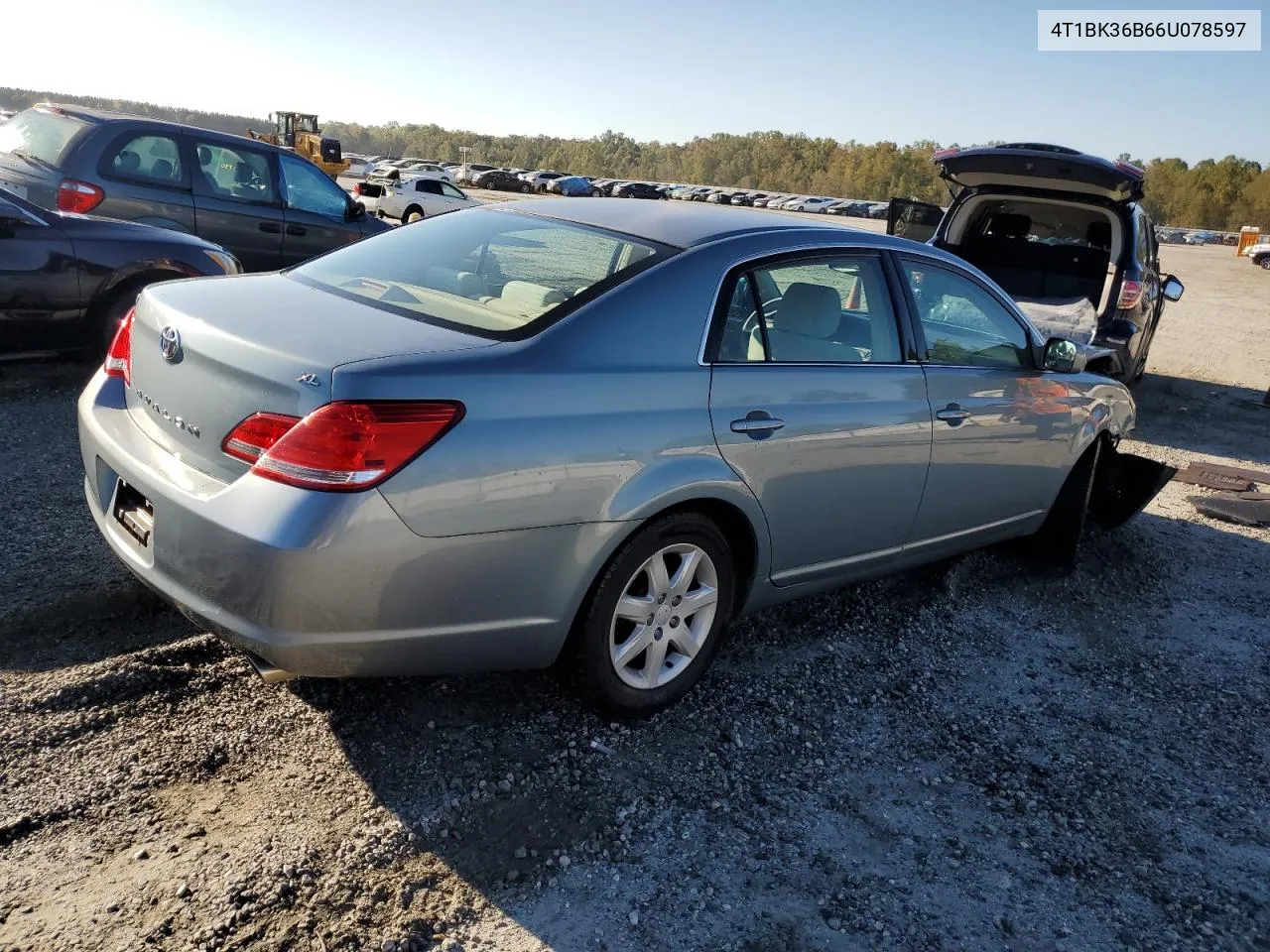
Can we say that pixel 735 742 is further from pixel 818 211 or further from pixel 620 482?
pixel 818 211

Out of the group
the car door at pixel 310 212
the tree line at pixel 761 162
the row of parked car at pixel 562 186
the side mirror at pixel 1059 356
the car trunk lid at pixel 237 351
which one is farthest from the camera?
the tree line at pixel 761 162

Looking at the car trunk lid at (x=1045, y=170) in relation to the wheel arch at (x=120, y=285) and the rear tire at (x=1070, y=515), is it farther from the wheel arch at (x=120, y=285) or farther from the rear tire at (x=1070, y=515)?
the wheel arch at (x=120, y=285)

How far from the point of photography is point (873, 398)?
3672 millimetres

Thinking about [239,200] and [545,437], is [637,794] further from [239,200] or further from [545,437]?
[239,200]

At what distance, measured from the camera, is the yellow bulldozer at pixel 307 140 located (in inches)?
1454

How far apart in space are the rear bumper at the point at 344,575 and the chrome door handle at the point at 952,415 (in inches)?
67.5

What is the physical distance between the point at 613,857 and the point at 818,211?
70800mm

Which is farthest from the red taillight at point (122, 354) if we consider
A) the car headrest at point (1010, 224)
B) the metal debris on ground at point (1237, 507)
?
the car headrest at point (1010, 224)

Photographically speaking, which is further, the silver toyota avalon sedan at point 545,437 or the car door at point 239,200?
the car door at point 239,200

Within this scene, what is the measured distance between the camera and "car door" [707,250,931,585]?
10.7ft

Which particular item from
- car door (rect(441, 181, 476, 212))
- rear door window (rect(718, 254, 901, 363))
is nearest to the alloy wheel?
rear door window (rect(718, 254, 901, 363))

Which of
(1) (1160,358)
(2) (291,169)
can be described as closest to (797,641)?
(2) (291,169)

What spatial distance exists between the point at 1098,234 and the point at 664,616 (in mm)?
8323

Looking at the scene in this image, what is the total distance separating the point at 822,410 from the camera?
346 cm
